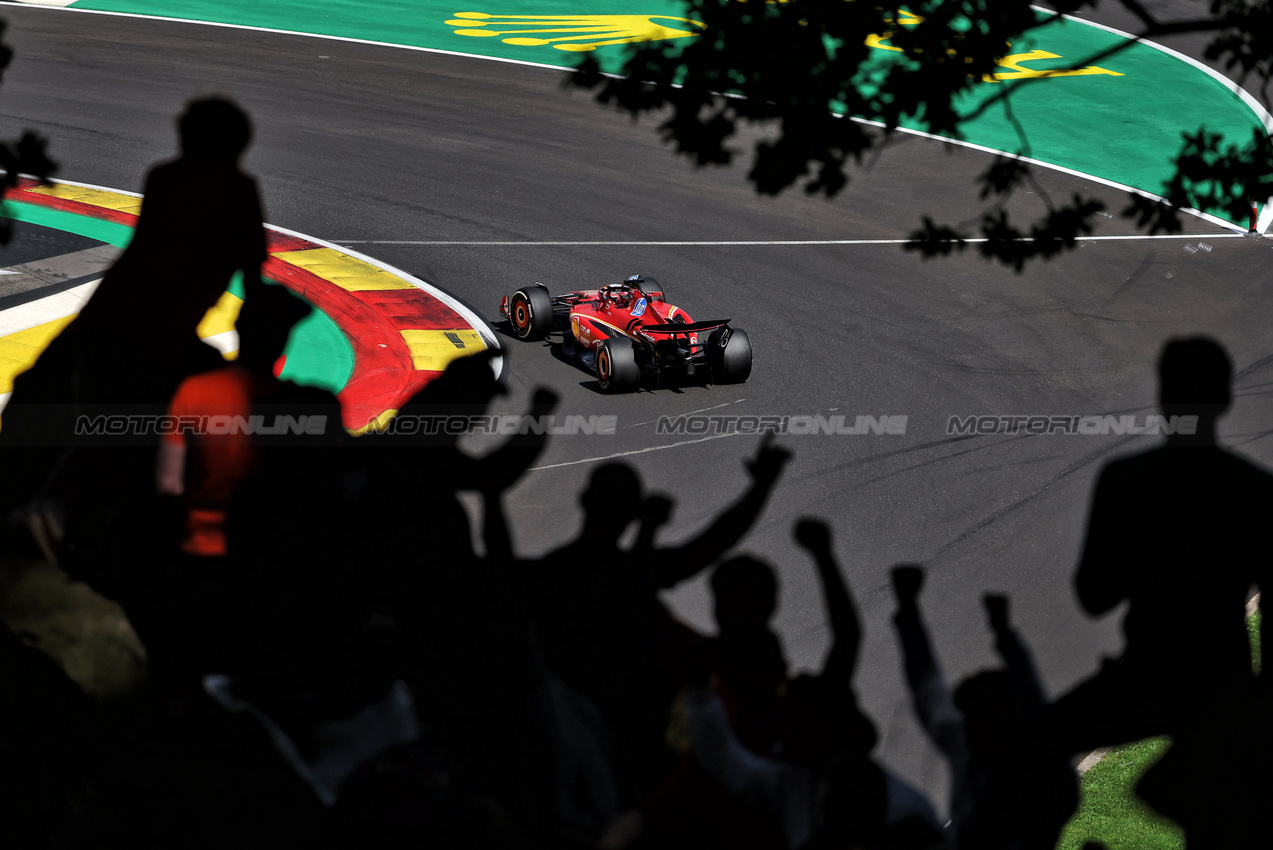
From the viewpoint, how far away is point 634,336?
466 inches

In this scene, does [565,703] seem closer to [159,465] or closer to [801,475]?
[159,465]

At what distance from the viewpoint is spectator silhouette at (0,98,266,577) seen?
16.5 feet

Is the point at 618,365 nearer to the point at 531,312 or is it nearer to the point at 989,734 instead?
the point at 531,312

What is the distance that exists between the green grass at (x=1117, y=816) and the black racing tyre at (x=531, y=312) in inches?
325

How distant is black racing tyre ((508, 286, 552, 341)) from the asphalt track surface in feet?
0.88

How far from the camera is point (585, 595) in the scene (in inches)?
254

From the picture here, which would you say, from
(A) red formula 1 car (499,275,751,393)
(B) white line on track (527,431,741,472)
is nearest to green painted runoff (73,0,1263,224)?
(A) red formula 1 car (499,275,751,393)

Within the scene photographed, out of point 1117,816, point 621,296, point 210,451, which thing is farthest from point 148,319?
point 621,296

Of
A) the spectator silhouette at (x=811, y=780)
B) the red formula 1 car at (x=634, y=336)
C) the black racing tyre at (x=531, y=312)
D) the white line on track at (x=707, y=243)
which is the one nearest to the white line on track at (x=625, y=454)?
the red formula 1 car at (x=634, y=336)

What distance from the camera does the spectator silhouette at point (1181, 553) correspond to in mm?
5043

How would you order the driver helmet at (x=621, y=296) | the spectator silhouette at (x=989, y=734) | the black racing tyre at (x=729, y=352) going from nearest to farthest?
the spectator silhouette at (x=989, y=734) → the black racing tyre at (x=729, y=352) → the driver helmet at (x=621, y=296)

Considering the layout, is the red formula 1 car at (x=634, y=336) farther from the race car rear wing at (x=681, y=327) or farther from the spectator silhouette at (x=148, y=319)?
the spectator silhouette at (x=148, y=319)

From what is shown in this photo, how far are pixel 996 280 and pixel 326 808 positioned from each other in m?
14.4

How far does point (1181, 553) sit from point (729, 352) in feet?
23.2
